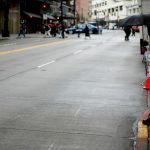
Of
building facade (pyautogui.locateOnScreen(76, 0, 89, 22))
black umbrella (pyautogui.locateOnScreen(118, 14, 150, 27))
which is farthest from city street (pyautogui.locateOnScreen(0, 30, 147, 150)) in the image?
building facade (pyautogui.locateOnScreen(76, 0, 89, 22))

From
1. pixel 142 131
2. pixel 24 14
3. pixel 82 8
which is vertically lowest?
pixel 142 131

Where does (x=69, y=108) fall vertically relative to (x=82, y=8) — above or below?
below

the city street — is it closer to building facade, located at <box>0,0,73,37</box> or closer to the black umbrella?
the black umbrella

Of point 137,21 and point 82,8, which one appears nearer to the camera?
point 137,21

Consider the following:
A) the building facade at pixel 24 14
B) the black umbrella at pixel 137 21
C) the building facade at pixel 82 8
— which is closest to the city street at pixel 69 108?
the black umbrella at pixel 137 21

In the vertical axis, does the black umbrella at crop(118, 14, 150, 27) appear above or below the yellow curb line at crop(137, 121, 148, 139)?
above

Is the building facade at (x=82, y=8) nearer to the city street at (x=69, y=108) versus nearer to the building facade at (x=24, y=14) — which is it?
the building facade at (x=24, y=14)

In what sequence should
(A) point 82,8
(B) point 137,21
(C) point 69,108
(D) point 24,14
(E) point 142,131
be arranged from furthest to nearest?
1. (A) point 82,8
2. (D) point 24,14
3. (B) point 137,21
4. (C) point 69,108
5. (E) point 142,131

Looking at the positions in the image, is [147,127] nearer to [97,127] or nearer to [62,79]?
[97,127]

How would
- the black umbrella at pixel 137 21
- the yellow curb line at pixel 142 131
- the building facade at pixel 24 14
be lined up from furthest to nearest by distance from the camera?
the building facade at pixel 24 14 < the black umbrella at pixel 137 21 < the yellow curb line at pixel 142 131

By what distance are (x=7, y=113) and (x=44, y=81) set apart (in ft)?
17.3

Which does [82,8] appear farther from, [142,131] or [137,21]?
[142,131]

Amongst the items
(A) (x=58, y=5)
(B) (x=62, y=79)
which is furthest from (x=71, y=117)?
(A) (x=58, y=5)

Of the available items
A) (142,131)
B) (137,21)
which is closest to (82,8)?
(137,21)
